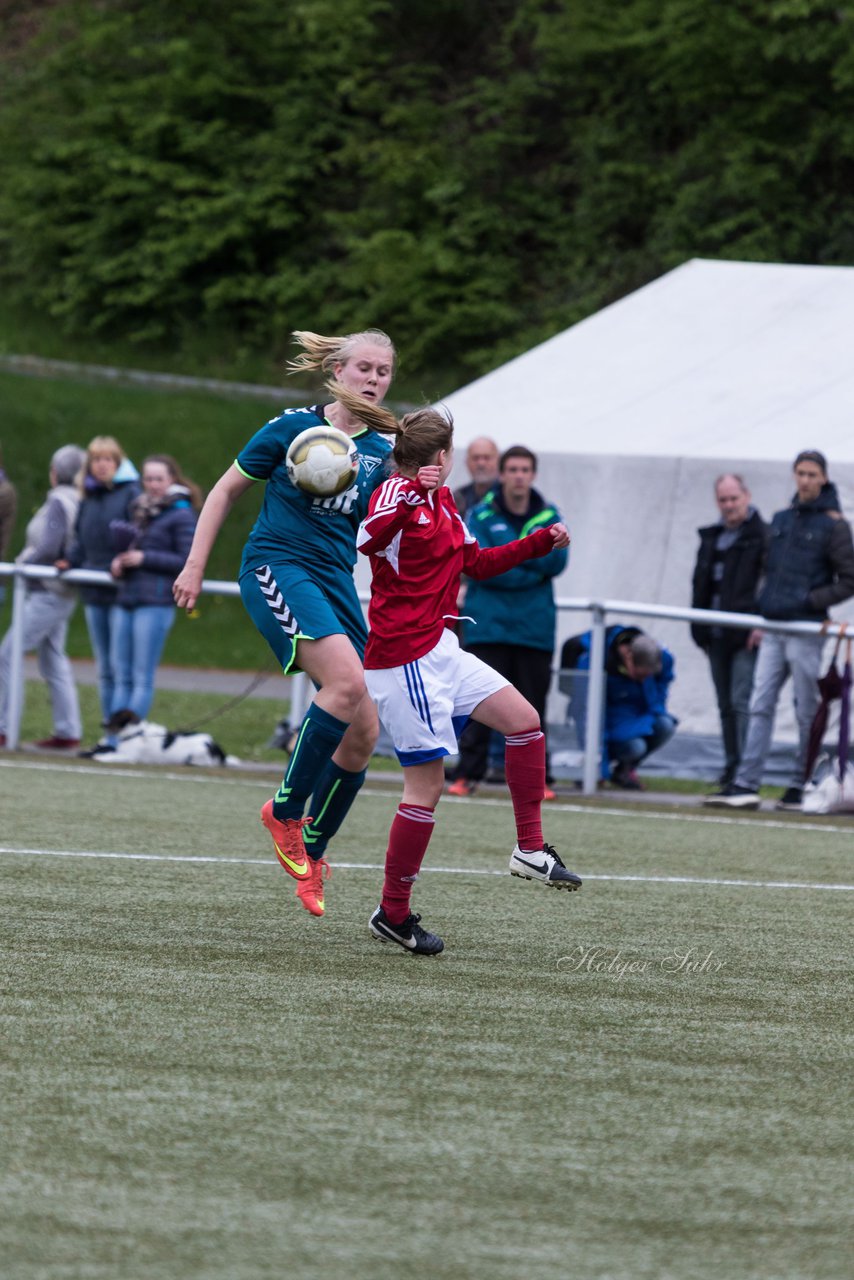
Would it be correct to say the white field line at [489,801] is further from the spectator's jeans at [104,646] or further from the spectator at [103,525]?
the spectator at [103,525]

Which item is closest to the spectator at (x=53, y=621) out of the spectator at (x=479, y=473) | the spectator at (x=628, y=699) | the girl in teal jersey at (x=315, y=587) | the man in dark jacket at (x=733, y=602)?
the spectator at (x=479, y=473)

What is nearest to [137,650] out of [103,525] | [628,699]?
[103,525]

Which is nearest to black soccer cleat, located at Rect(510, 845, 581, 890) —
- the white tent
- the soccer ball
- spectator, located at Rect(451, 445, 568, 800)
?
the soccer ball

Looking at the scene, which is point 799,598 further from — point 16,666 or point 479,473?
point 16,666

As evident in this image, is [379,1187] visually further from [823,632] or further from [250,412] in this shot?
[250,412]

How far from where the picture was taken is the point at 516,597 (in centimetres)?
1092

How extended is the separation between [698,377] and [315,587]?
29.0 feet

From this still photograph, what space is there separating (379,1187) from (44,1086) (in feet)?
2.81

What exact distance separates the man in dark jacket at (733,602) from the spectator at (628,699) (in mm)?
329

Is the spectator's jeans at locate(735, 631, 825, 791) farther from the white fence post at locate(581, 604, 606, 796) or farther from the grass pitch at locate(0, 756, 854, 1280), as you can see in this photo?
the grass pitch at locate(0, 756, 854, 1280)

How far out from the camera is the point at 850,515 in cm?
1248

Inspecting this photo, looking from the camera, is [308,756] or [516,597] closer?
[308,756]

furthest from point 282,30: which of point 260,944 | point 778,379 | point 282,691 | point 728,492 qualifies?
point 260,944

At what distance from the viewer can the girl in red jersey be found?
5.46 meters
